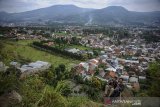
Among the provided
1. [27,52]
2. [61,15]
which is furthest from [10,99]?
[61,15]

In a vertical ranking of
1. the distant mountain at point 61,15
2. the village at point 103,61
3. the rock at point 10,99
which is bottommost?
the village at point 103,61

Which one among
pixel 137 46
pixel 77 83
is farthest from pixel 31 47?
pixel 137 46

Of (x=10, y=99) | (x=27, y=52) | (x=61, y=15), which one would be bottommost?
(x=27, y=52)

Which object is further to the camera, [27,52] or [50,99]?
[27,52]

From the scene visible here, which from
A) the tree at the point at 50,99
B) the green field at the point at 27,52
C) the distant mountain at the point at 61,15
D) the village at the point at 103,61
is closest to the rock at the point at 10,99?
the tree at the point at 50,99

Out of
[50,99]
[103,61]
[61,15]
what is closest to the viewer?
[50,99]

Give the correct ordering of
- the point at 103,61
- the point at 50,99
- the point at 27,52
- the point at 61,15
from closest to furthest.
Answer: the point at 50,99 → the point at 27,52 → the point at 103,61 → the point at 61,15

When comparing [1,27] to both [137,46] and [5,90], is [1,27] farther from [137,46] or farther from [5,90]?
[137,46]

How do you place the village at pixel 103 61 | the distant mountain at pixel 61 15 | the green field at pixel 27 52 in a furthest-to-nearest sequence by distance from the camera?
the distant mountain at pixel 61 15
the village at pixel 103 61
the green field at pixel 27 52

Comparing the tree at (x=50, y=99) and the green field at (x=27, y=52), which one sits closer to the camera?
the tree at (x=50, y=99)

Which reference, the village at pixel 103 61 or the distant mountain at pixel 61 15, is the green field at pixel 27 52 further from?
the distant mountain at pixel 61 15

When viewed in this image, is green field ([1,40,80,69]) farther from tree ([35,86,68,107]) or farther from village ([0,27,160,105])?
tree ([35,86,68,107])

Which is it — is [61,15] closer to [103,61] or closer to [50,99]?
[103,61]
